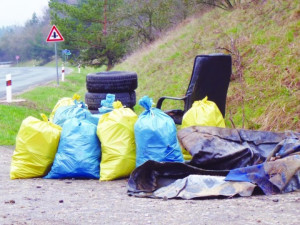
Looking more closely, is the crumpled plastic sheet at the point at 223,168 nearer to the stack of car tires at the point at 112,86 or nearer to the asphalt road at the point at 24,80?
the stack of car tires at the point at 112,86

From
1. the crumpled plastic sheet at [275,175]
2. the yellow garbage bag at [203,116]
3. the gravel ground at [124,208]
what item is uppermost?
the yellow garbage bag at [203,116]

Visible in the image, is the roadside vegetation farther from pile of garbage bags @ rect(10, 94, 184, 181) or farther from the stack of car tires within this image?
pile of garbage bags @ rect(10, 94, 184, 181)

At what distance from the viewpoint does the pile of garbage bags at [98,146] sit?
5.55 metres

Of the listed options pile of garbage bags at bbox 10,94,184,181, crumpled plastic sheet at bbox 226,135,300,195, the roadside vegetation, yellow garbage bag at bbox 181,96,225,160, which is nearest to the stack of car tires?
the roadside vegetation

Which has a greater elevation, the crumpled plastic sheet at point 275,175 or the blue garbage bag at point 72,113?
the blue garbage bag at point 72,113

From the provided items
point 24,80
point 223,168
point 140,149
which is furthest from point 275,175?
point 24,80

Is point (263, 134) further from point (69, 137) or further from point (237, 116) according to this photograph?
point (237, 116)

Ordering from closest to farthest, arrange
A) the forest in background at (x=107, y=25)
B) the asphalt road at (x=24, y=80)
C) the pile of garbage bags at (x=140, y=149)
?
1. the pile of garbage bags at (x=140, y=149)
2. the asphalt road at (x=24, y=80)
3. the forest in background at (x=107, y=25)

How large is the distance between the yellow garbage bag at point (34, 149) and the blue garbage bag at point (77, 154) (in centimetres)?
11

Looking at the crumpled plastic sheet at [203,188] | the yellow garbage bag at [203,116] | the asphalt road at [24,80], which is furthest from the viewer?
the asphalt road at [24,80]

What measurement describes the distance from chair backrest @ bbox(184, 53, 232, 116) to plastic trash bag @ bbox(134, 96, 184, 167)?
1688 millimetres

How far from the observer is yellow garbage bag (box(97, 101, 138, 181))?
222 inches

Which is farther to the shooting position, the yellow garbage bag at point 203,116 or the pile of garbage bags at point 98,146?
the yellow garbage bag at point 203,116

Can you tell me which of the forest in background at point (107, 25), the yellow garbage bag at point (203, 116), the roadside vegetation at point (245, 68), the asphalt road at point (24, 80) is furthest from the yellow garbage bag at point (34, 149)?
the forest in background at point (107, 25)
